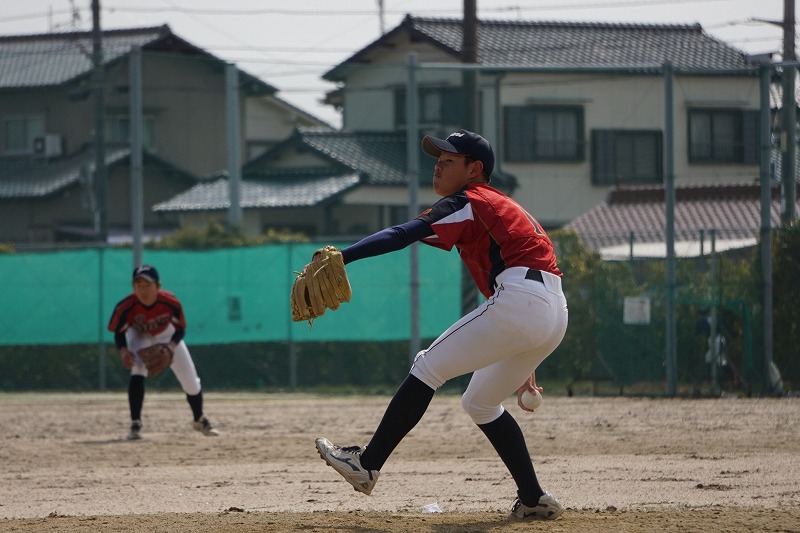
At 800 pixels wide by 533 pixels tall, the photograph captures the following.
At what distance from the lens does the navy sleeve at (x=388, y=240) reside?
5184mm

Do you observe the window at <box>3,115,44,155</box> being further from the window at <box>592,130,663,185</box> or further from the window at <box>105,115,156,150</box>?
the window at <box>592,130,663,185</box>

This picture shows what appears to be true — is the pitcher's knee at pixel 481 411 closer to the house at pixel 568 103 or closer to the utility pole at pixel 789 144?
the utility pole at pixel 789 144

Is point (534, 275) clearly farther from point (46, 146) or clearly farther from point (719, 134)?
point (46, 146)

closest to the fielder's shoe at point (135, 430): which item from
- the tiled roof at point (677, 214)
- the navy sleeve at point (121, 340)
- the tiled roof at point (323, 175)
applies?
the navy sleeve at point (121, 340)

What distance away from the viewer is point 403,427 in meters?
5.64

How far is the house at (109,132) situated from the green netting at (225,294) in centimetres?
1400

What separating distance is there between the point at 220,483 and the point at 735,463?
11.2 feet

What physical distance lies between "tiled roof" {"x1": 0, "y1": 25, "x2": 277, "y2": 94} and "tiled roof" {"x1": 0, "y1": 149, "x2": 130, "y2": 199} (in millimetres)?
2156

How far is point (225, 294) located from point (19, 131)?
62.3 feet

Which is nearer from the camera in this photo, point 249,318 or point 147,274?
point 147,274

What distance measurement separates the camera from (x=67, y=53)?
1380 inches

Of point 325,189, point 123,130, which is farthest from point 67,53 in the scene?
point 325,189

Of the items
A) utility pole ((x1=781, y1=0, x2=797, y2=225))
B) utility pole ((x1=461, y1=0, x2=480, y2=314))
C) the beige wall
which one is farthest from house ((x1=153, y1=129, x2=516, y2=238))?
utility pole ((x1=781, y1=0, x2=797, y2=225))

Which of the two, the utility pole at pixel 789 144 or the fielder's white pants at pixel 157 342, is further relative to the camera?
the utility pole at pixel 789 144
